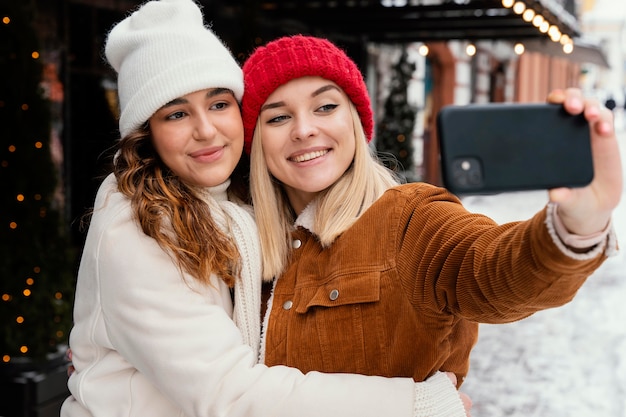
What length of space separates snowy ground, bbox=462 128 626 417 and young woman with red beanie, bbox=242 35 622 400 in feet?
7.44

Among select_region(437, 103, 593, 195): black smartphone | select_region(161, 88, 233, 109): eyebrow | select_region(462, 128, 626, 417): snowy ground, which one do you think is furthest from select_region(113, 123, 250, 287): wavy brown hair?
select_region(462, 128, 626, 417): snowy ground

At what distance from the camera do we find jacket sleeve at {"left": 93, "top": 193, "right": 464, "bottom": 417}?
5.38 feet

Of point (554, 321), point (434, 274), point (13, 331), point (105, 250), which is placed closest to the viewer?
point (434, 274)

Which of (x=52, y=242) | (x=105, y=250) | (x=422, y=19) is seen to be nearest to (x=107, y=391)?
(x=105, y=250)

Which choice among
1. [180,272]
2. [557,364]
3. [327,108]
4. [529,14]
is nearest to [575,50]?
[529,14]

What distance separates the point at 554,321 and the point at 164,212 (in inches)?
239

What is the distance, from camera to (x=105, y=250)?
68.7 inches

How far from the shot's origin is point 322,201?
2051 mm

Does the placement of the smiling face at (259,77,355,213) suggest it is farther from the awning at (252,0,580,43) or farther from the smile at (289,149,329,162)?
the awning at (252,0,580,43)

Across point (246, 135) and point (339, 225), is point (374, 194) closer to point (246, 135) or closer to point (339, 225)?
point (339, 225)

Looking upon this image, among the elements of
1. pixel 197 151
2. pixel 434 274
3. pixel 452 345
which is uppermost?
pixel 197 151

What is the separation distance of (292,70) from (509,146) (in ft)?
3.16

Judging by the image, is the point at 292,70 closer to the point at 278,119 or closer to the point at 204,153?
the point at 278,119

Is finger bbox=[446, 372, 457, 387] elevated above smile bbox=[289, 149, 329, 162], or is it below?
below
